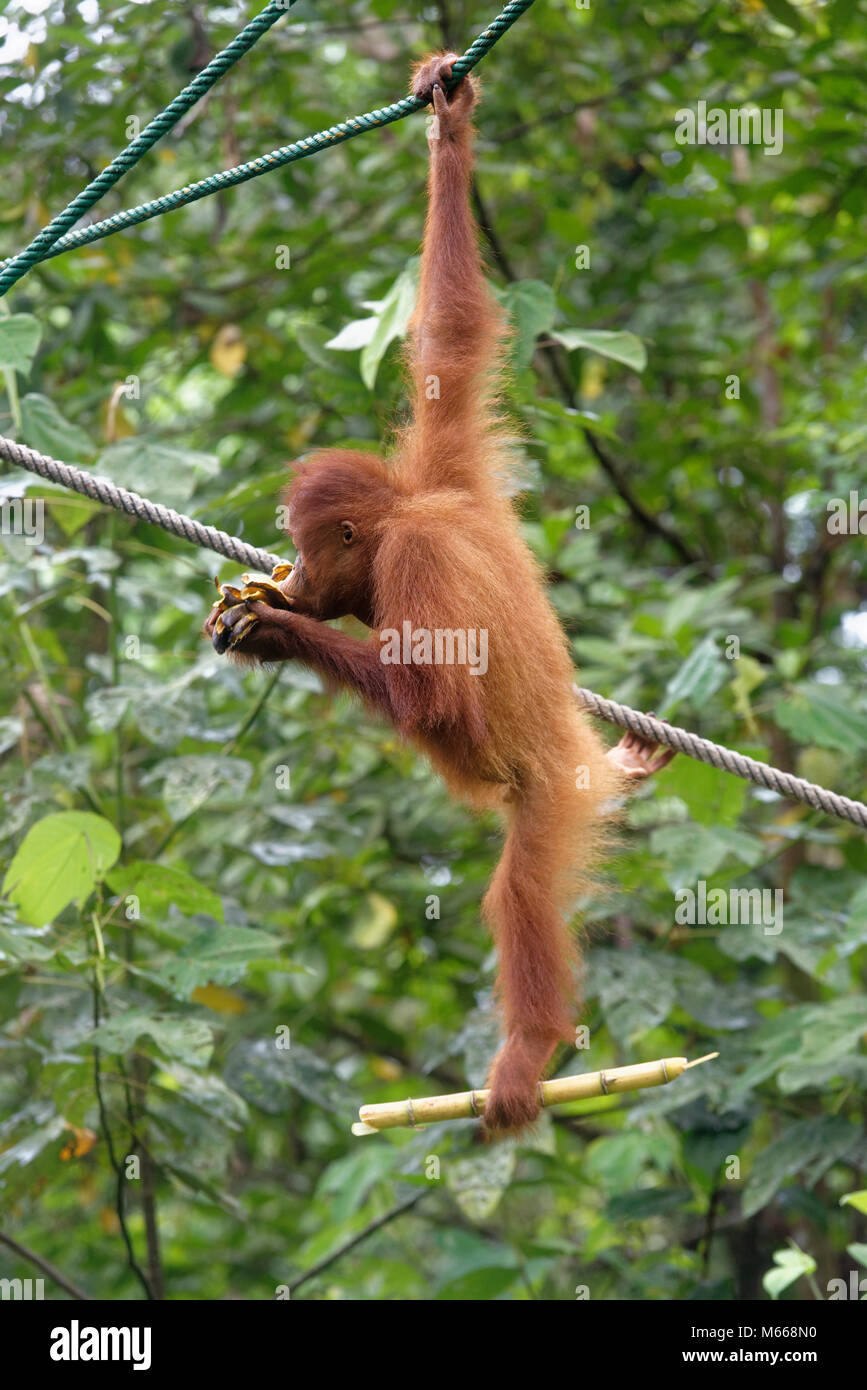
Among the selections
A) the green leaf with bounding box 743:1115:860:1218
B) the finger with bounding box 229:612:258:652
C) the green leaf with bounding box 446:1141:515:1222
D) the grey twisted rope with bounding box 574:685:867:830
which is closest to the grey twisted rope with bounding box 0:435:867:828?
the grey twisted rope with bounding box 574:685:867:830

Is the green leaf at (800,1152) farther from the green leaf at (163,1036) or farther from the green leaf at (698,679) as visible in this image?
the green leaf at (163,1036)

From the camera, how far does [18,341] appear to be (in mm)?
4148

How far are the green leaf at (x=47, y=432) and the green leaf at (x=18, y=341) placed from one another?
0.36 m

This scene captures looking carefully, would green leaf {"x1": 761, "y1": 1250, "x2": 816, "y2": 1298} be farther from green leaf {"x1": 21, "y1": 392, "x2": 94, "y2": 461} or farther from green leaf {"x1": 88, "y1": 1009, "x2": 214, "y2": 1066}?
green leaf {"x1": 21, "y1": 392, "x2": 94, "y2": 461}

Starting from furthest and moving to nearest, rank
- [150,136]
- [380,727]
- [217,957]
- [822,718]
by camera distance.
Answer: [380,727] → [822,718] → [217,957] → [150,136]

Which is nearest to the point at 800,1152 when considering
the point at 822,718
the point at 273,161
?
the point at 822,718

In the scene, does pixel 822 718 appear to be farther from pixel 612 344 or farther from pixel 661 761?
pixel 612 344

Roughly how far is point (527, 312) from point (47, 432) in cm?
170

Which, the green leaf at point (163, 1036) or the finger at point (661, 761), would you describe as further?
the finger at point (661, 761)

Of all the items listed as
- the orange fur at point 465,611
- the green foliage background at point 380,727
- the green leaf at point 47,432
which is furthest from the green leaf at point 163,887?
the green leaf at point 47,432

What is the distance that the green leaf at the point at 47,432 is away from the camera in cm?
453

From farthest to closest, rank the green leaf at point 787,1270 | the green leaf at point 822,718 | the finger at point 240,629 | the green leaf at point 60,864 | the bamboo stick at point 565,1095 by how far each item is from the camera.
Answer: the green leaf at point 822,718, the green leaf at point 60,864, the green leaf at point 787,1270, the finger at point 240,629, the bamboo stick at point 565,1095

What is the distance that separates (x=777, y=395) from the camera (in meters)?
8.00
